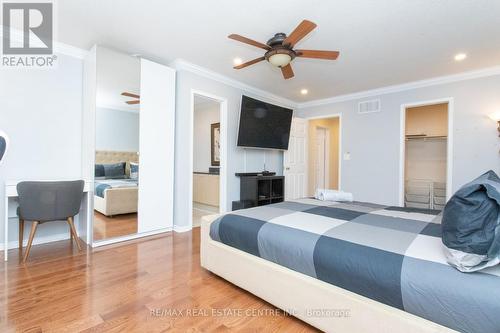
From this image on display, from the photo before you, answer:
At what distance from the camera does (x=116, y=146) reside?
3.06 metres

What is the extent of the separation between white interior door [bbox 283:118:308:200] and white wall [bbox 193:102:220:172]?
1.84 meters

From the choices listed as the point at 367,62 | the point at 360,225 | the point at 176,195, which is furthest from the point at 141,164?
the point at 367,62

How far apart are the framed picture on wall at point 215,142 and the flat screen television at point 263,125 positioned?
1.33 m

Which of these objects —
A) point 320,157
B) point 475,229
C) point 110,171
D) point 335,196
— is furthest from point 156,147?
point 320,157

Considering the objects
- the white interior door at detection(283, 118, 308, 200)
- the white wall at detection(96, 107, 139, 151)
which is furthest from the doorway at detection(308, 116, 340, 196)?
the white wall at detection(96, 107, 139, 151)

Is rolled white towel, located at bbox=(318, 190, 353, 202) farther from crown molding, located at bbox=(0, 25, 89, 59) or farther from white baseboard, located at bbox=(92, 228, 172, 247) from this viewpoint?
crown molding, located at bbox=(0, 25, 89, 59)

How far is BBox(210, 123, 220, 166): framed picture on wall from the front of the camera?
18.3ft

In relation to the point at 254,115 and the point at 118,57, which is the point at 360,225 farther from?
the point at 118,57

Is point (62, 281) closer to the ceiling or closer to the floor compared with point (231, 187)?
closer to the floor

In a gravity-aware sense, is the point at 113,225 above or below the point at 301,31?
below

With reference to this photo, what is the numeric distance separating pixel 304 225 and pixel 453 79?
13.4 ft

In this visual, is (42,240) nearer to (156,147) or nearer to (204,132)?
(156,147)

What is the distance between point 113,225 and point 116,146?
105cm

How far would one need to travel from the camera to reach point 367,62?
3.44 metres
